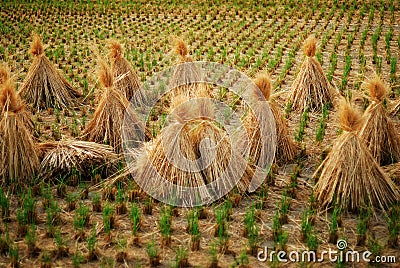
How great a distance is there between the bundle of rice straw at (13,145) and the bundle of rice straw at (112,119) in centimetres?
79

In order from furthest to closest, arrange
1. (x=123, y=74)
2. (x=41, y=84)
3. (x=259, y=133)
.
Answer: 1. (x=41, y=84)
2. (x=123, y=74)
3. (x=259, y=133)

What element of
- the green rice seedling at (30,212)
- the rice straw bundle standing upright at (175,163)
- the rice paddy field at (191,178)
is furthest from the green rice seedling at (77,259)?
the rice straw bundle standing upright at (175,163)

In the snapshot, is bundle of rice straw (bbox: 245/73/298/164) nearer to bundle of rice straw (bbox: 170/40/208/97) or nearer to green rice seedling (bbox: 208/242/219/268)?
green rice seedling (bbox: 208/242/219/268)

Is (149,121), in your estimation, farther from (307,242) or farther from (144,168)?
(307,242)

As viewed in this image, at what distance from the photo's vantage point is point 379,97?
4.43 metres

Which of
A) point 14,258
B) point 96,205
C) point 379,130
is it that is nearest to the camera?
point 14,258

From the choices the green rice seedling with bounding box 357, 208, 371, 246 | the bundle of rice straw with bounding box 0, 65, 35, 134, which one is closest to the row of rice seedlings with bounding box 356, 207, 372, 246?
the green rice seedling with bounding box 357, 208, 371, 246

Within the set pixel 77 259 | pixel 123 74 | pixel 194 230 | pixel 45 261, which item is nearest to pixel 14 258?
pixel 45 261

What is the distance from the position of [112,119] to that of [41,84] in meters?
1.81

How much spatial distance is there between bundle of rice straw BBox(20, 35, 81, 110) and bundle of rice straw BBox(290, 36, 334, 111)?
2.90 meters

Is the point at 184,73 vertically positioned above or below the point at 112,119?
above

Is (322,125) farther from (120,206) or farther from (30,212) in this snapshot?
(30,212)

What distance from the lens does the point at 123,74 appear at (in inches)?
241

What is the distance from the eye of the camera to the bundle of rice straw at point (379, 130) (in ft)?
14.4
